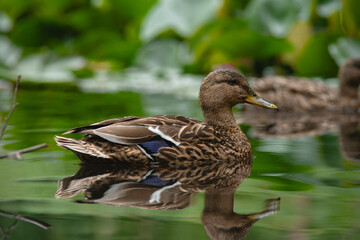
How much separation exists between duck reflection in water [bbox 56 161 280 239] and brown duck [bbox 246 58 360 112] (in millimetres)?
4407

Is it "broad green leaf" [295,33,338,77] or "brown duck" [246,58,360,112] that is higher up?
"broad green leaf" [295,33,338,77]

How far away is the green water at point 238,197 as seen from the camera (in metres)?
3.93

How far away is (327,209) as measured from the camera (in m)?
4.46

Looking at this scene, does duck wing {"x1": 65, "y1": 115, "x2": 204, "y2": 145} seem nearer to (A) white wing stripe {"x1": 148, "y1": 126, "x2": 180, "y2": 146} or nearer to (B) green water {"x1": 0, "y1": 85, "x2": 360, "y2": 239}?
(A) white wing stripe {"x1": 148, "y1": 126, "x2": 180, "y2": 146}

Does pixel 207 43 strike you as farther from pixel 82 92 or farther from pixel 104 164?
pixel 104 164

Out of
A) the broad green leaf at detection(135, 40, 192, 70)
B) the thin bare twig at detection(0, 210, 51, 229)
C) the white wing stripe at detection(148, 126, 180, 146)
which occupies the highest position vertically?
the broad green leaf at detection(135, 40, 192, 70)

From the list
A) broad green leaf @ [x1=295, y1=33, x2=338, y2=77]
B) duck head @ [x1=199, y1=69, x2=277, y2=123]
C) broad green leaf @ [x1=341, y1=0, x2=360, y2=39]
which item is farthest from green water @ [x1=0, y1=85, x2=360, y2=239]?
broad green leaf @ [x1=295, y1=33, x2=338, y2=77]

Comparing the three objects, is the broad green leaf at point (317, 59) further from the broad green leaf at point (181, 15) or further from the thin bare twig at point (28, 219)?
the thin bare twig at point (28, 219)

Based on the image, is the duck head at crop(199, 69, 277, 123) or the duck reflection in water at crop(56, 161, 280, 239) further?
the duck head at crop(199, 69, 277, 123)

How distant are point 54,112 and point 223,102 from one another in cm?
381

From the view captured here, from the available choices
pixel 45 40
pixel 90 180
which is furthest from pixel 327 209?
pixel 45 40

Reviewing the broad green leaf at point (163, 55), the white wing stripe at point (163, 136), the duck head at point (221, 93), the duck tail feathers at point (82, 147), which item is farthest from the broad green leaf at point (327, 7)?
the duck tail feathers at point (82, 147)

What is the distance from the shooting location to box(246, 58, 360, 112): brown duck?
33.7ft

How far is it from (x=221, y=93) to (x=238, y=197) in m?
1.79
